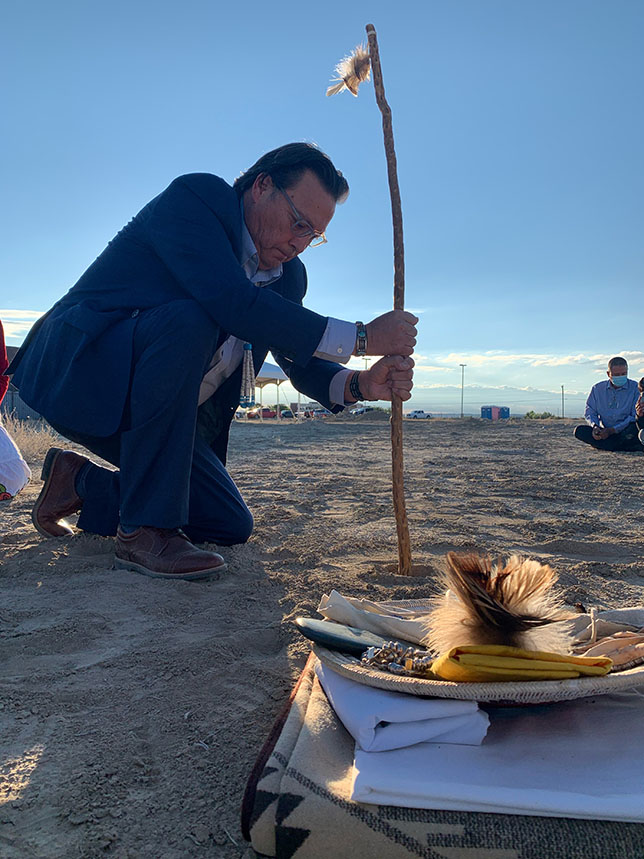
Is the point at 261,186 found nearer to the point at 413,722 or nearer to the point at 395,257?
the point at 395,257

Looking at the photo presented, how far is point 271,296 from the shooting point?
216 cm

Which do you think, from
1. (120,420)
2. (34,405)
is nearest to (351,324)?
(120,420)

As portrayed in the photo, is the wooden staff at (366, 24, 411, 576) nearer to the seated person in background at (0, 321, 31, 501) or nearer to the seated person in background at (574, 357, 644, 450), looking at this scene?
the seated person in background at (0, 321, 31, 501)

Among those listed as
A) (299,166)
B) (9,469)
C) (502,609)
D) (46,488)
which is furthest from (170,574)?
(299,166)

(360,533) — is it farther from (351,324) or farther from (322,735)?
(322,735)

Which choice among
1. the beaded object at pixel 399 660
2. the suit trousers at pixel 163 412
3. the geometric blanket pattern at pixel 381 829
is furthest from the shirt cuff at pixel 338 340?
the geometric blanket pattern at pixel 381 829

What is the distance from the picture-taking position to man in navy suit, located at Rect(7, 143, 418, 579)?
2168mm

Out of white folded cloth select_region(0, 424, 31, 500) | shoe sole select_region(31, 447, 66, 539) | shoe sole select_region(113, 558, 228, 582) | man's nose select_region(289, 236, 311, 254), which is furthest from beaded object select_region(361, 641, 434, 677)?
white folded cloth select_region(0, 424, 31, 500)

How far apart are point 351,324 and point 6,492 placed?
1.85m

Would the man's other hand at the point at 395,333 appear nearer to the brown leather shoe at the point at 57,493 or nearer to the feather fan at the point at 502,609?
the feather fan at the point at 502,609

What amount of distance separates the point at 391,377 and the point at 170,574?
1.05 metres

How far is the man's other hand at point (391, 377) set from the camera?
2.25 m

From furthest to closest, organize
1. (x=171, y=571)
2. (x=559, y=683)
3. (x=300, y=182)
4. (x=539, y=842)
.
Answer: (x=300, y=182) < (x=171, y=571) < (x=559, y=683) < (x=539, y=842)

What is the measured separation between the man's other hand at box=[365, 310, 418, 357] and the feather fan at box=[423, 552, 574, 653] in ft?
3.84
